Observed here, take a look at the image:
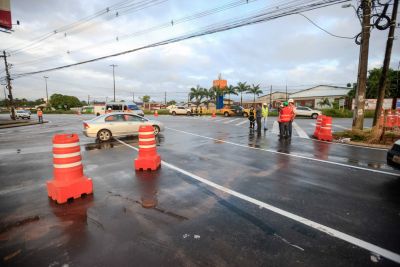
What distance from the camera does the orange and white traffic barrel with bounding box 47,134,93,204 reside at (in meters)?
4.51

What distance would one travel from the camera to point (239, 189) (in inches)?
200

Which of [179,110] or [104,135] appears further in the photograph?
[179,110]

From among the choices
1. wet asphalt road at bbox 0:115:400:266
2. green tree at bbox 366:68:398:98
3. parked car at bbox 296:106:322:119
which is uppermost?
green tree at bbox 366:68:398:98

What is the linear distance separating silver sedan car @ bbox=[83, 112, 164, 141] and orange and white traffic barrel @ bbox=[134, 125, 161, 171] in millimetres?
6520

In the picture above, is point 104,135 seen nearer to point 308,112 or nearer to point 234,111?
point 234,111

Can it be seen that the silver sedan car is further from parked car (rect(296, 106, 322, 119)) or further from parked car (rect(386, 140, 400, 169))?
parked car (rect(296, 106, 322, 119))

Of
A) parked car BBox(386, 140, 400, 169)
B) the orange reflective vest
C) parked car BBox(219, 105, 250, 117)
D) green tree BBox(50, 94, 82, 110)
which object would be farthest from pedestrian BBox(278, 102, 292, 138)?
green tree BBox(50, 94, 82, 110)

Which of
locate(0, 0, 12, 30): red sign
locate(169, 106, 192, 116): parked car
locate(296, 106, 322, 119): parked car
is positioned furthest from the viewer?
locate(169, 106, 192, 116): parked car

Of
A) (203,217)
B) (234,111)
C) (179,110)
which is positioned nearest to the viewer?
(203,217)

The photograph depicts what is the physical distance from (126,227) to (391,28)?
15.0 metres

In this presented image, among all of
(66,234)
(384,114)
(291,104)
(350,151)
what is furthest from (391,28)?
(66,234)

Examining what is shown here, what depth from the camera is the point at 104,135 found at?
1235 centimetres

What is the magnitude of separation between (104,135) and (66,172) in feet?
26.4

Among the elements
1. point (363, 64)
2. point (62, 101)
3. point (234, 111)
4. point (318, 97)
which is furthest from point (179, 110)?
point (62, 101)
